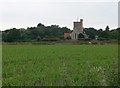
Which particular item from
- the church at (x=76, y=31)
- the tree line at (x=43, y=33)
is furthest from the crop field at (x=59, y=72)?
the church at (x=76, y=31)

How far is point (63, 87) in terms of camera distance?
760 cm

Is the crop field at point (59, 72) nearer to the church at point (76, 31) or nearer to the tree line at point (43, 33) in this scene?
the tree line at point (43, 33)

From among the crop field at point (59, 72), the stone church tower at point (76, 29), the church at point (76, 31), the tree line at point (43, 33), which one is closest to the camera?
the crop field at point (59, 72)

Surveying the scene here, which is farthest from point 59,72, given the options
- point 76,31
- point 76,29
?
point 76,29

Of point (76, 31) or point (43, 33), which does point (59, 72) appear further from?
point (76, 31)

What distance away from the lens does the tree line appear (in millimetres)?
88375

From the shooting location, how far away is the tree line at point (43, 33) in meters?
88.4

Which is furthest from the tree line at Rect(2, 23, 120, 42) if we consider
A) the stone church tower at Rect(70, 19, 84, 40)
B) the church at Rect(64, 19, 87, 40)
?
the stone church tower at Rect(70, 19, 84, 40)

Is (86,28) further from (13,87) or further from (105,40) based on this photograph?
(13,87)

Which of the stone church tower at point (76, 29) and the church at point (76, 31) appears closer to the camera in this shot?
the church at point (76, 31)

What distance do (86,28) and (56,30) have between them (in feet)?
51.8

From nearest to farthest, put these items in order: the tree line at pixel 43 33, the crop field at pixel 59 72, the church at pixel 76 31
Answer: the crop field at pixel 59 72, the tree line at pixel 43 33, the church at pixel 76 31

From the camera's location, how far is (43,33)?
105 meters

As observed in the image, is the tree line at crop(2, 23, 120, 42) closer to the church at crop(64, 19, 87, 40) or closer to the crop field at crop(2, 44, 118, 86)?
the church at crop(64, 19, 87, 40)
